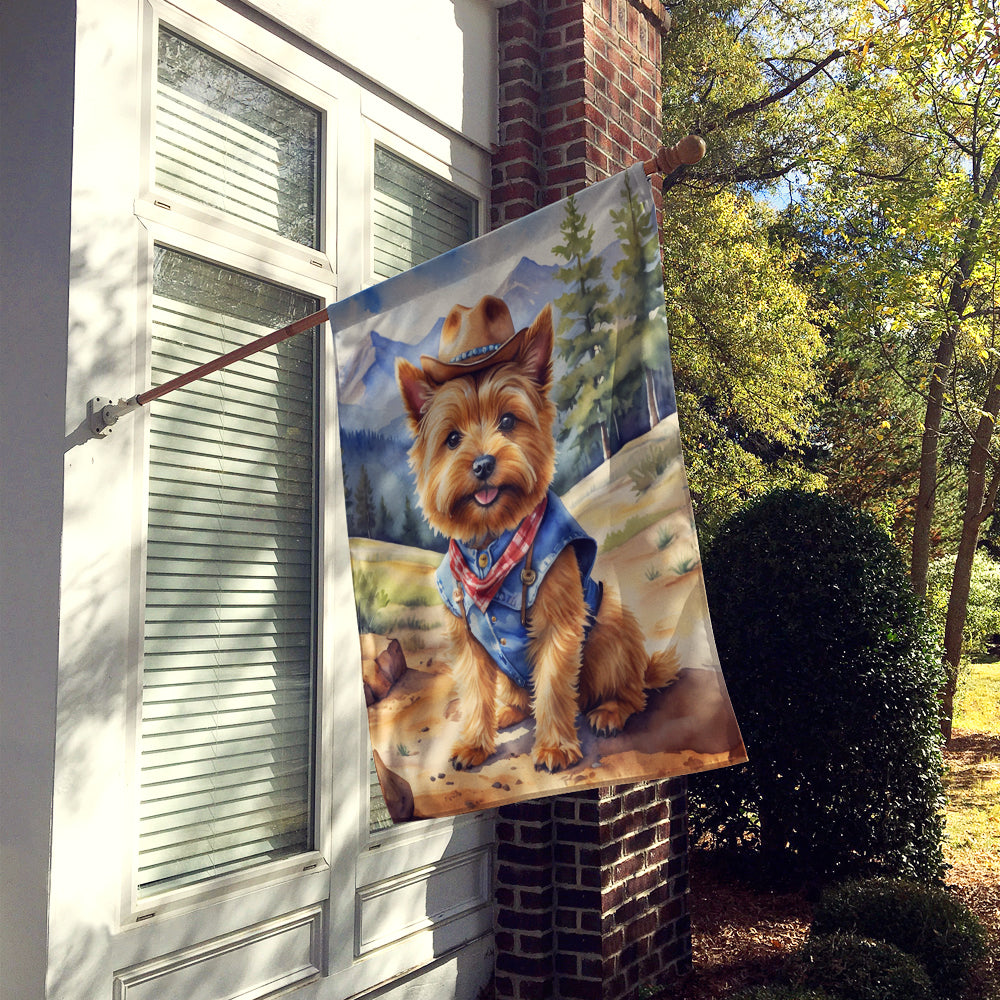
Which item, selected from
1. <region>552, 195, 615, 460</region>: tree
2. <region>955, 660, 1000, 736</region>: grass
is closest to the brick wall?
<region>552, 195, 615, 460</region>: tree

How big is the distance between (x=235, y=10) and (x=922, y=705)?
5.08 m

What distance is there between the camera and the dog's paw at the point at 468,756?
2404 millimetres

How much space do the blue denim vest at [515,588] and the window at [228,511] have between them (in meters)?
1.05

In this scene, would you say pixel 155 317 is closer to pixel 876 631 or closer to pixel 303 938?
pixel 303 938

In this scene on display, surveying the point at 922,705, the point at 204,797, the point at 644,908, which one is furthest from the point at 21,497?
the point at 922,705

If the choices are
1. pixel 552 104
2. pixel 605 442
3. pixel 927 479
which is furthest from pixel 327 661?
pixel 927 479

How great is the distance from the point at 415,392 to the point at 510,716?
85cm

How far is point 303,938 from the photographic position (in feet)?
10.9

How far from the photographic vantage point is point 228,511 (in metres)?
3.20

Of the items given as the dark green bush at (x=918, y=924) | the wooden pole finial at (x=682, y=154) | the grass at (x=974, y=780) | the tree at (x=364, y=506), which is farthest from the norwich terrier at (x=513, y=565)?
the grass at (x=974, y=780)

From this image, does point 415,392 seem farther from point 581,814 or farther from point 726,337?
point 726,337

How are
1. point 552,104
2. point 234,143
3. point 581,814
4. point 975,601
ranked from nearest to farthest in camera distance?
point 234,143
point 581,814
point 552,104
point 975,601

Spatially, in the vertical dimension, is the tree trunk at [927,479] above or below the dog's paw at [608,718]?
above

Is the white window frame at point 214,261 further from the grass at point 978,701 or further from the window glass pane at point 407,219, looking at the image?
the grass at point 978,701
